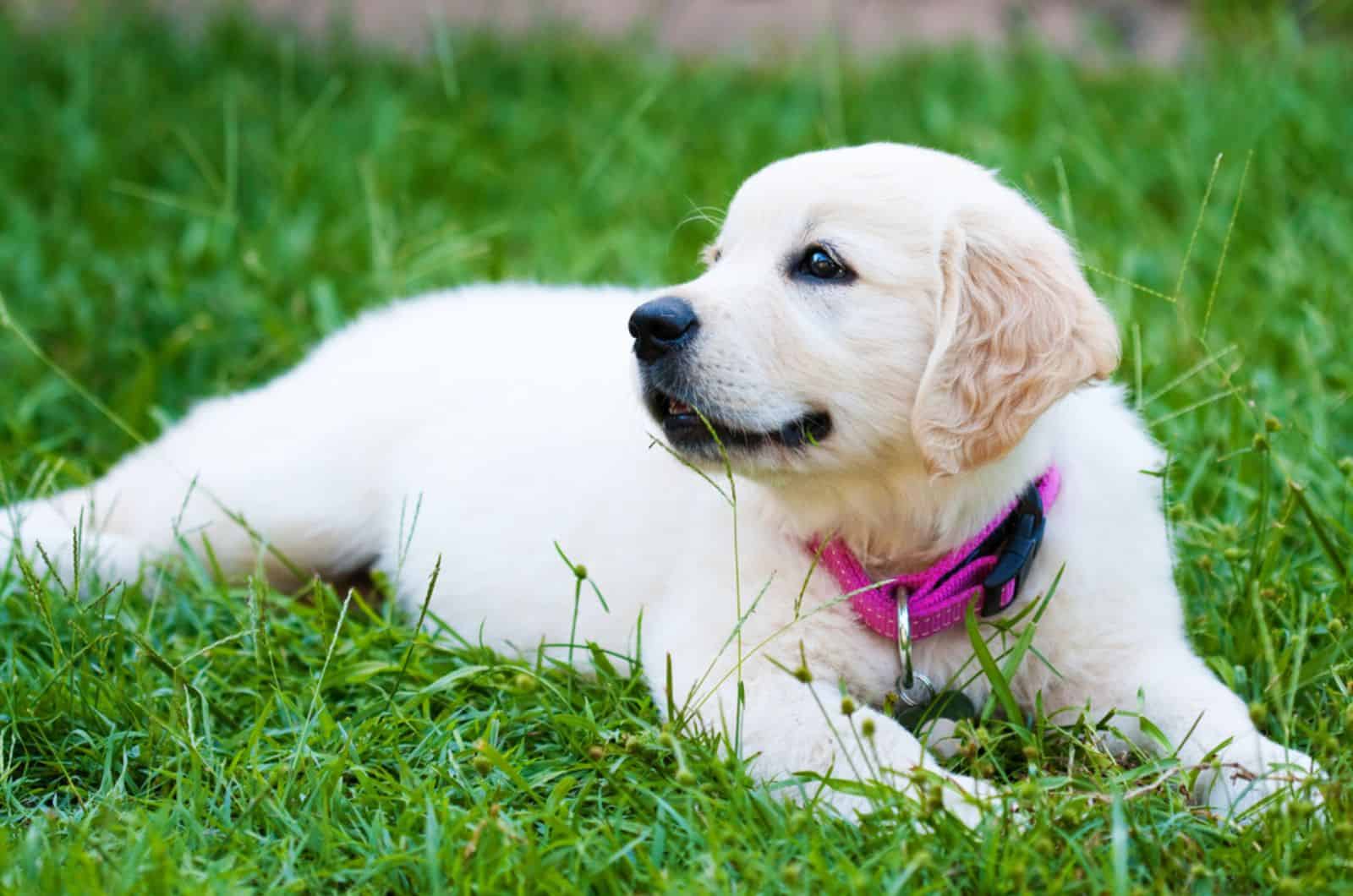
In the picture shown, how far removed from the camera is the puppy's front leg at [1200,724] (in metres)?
2.34

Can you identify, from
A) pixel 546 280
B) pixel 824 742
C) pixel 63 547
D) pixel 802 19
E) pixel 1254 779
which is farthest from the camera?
pixel 802 19

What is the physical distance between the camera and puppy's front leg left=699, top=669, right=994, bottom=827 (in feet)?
7.54

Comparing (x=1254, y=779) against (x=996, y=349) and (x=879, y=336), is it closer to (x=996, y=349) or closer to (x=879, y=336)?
(x=996, y=349)

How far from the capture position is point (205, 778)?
8.34 ft

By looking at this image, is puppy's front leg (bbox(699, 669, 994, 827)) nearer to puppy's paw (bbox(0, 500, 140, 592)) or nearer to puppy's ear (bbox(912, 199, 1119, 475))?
puppy's ear (bbox(912, 199, 1119, 475))

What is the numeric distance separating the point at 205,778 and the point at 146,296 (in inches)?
111

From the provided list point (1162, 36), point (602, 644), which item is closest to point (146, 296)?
point (602, 644)

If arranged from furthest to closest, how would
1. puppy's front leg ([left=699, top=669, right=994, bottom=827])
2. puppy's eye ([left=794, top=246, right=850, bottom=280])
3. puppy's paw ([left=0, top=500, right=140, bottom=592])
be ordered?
puppy's paw ([left=0, top=500, right=140, bottom=592]) → puppy's eye ([left=794, top=246, right=850, bottom=280]) → puppy's front leg ([left=699, top=669, right=994, bottom=827])

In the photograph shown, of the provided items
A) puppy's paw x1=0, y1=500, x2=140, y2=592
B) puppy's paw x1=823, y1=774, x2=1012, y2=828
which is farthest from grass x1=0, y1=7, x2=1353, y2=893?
puppy's paw x1=0, y1=500, x2=140, y2=592

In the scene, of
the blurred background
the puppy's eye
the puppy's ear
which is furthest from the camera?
the blurred background

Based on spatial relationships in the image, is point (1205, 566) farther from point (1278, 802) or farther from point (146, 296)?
point (146, 296)

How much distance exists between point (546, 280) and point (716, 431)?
8.29ft

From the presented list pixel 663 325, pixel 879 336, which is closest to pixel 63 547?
pixel 663 325

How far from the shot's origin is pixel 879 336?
2537 mm
